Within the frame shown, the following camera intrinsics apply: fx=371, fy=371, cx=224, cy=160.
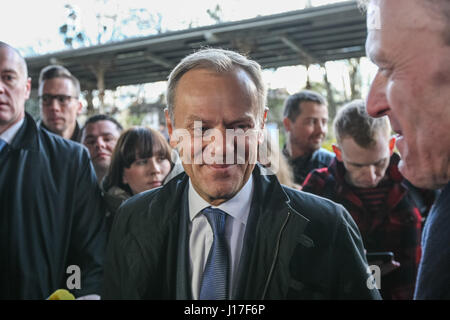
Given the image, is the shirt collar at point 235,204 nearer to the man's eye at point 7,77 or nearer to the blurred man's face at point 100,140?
the man's eye at point 7,77

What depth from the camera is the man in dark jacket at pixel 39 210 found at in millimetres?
1025

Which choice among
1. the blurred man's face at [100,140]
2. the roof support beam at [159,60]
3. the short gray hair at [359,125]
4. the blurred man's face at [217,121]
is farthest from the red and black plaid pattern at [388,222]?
the blurred man's face at [100,140]

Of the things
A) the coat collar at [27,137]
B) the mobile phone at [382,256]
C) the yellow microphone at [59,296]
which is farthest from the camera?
the coat collar at [27,137]

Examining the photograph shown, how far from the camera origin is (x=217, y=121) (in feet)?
2.14

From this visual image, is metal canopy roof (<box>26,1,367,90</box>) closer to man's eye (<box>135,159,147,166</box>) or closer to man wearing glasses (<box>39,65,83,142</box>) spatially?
man's eye (<box>135,159,147,166</box>)

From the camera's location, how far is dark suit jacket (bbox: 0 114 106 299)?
102 centimetres

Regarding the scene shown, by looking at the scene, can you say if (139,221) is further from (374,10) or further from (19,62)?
(19,62)

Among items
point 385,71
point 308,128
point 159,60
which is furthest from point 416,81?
point 308,128

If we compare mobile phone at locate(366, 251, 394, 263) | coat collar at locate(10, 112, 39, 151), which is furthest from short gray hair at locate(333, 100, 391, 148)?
coat collar at locate(10, 112, 39, 151)

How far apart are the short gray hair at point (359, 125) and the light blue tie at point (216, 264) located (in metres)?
0.66

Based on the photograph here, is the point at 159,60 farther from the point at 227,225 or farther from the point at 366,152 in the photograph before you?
the point at 366,152
